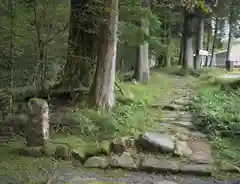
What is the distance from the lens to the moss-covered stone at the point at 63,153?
5.09 metres

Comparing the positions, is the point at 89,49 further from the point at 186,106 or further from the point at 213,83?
the point at 213,83

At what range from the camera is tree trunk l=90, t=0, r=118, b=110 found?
279 inches

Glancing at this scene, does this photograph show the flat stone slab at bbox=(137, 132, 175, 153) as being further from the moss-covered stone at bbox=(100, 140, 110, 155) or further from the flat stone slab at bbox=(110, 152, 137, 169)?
the moss-covered stone at bbox=(100, 140, 110, 155)

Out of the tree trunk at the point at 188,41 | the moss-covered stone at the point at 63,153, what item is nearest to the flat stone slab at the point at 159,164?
the moss-covered stone at the point at 63,153

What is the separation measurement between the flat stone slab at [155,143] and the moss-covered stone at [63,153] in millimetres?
1110

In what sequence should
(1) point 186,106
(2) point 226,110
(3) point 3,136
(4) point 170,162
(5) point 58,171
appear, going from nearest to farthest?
(5) point 58,171
(4) point 170,162
(3) point 3,136
(2) point 226,110
(1) point 186,106

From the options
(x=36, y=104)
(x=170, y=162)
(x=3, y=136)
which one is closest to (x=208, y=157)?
(x=170, y=162)

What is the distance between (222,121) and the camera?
6.98m

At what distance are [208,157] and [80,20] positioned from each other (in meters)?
4.05

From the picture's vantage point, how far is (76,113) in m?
6.66

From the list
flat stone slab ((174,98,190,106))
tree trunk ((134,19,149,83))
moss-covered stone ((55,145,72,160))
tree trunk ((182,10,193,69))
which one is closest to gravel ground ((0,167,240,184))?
moss-covered stone ((55,145,72,160))

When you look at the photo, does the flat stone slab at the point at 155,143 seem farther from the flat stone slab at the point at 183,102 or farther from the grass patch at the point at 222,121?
the flat stone slab at the point at 183,102

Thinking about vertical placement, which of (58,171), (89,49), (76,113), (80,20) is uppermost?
(80,20)

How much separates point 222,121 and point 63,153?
3.43 meters
